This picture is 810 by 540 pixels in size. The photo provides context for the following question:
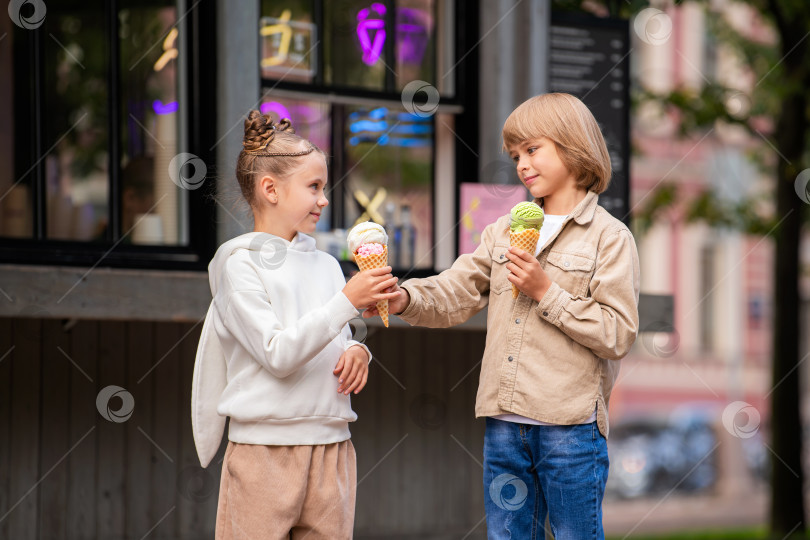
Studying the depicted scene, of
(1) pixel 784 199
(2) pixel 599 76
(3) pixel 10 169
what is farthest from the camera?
(1) pixel 784 199

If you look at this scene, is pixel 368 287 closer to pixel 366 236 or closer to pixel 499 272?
pixel 366 236

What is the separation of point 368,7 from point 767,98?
18.8ft

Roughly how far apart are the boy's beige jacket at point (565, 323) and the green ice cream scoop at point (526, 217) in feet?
0.46

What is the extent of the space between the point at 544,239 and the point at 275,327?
83 centimetres

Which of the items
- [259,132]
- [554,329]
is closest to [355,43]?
[259,132]

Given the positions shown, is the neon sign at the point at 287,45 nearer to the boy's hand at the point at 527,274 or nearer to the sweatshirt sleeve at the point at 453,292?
the sweatshirt sleeve at the point at 453,292

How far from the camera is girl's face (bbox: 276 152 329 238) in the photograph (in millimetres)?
3014

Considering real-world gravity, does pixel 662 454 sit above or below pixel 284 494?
below

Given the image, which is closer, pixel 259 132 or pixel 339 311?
pixel 339 311

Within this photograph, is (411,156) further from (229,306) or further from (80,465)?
(229,306)

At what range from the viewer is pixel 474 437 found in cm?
645

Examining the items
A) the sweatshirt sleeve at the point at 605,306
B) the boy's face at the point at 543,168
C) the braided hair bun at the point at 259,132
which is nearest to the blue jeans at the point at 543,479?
the sweatshirt sleeve at the point at 605,306

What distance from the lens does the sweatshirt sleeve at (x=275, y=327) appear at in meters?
2.80

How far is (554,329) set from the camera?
118 inches
